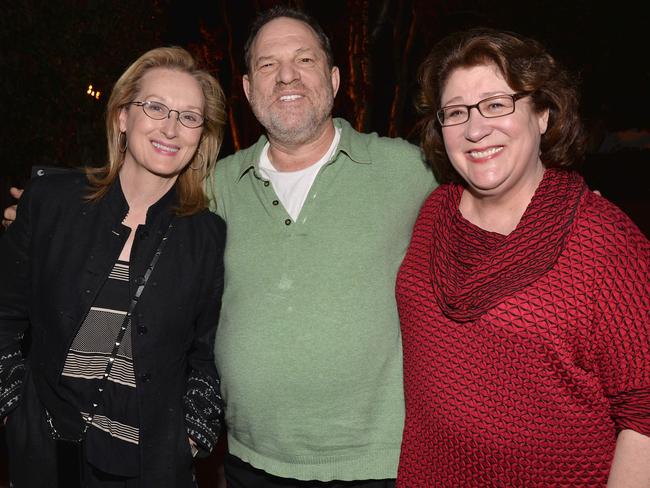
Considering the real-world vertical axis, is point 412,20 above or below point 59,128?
above

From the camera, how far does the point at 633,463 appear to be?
6.15 ft

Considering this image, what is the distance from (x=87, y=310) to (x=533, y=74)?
79.4 inches

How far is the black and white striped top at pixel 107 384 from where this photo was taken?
7.86ft

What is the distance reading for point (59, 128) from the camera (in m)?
6.42

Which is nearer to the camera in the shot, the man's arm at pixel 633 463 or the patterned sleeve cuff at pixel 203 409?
the man's arm at pixel 633 463

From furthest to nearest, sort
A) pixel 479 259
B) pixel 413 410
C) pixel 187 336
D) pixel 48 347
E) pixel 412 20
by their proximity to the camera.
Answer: pixel 412 20
pixel 187 336
pixel 48 347
pixel 413 410
pixel 479 259

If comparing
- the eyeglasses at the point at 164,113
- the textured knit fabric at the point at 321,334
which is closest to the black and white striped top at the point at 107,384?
the textured knit fabric at the point at 321,334

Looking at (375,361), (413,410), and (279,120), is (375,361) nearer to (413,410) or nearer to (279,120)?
(413,410)

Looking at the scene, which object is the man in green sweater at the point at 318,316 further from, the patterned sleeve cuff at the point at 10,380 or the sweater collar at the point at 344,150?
the patterned sleeve cuff at the point at 10,380

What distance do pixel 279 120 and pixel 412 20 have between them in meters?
9.11

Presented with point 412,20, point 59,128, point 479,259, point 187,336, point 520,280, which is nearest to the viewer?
point 520,280

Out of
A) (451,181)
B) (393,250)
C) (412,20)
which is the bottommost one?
(393,250)

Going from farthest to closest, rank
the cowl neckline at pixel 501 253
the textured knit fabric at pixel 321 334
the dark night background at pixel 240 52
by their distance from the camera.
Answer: the dark night background at pixel 240 52 → the textured knit fabric at pixel 321 334 → the cowl neckline at pixel 501 253

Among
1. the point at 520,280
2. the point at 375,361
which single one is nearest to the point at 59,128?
the point at 375,361
